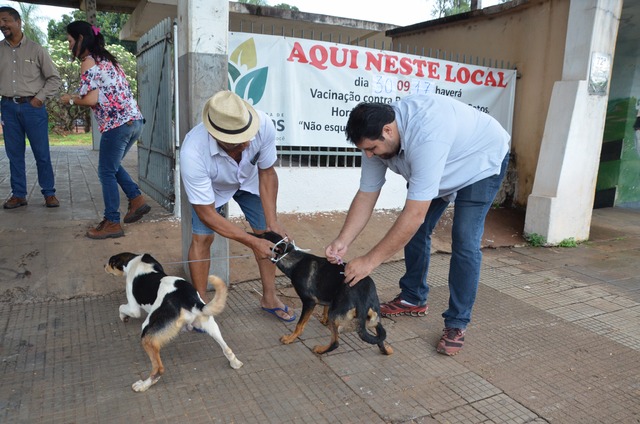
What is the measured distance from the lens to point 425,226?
350 centimetres

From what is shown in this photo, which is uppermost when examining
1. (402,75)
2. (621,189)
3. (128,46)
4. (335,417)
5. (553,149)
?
(128,46)

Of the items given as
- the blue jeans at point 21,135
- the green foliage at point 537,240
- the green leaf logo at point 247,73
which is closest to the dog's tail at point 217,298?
the green leaf logo at point 247,73

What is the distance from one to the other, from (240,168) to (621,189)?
7835mm

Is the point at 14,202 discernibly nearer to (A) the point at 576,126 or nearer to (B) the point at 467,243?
(B) the point at 467,243

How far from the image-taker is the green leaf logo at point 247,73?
5.30 metres

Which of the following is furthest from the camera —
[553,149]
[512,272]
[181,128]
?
[553,149]

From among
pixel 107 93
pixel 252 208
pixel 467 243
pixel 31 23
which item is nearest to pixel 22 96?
pixel 107 93

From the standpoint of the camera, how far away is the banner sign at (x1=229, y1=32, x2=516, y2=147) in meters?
5.43

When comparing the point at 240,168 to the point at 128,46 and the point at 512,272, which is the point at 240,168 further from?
the point at 128,46

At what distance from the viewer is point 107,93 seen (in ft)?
15.0

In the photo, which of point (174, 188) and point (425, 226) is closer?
point (425, 226)

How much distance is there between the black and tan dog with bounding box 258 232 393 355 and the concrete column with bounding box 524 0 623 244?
378 cm

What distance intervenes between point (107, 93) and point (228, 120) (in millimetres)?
2452

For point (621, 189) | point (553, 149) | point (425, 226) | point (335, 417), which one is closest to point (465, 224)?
point (425, 226)
